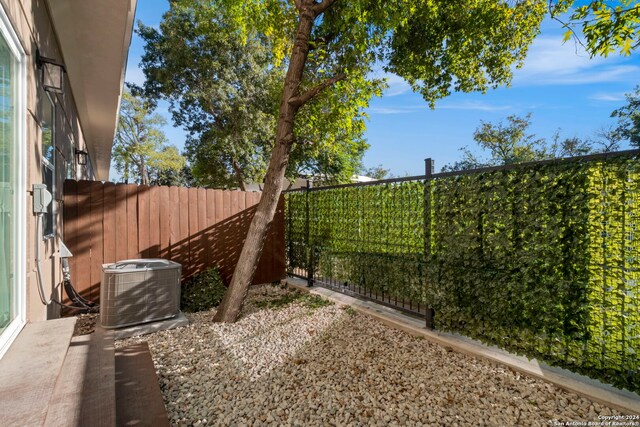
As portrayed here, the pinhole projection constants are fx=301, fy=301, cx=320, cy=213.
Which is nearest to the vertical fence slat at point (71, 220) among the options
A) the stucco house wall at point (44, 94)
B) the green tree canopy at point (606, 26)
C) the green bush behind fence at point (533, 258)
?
the stucco house wall at point (44, 94)

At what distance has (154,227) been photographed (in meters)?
5.07

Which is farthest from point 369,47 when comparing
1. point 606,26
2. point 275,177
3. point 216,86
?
point 216,86

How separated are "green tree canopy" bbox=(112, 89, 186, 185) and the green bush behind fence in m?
22.1

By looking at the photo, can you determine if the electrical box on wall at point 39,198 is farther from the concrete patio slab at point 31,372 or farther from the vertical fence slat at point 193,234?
the vertical fence slat at point 193,234

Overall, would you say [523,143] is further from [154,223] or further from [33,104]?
[33,104]

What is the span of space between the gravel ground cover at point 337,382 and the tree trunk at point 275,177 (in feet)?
1.27

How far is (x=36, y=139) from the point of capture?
2516 mm

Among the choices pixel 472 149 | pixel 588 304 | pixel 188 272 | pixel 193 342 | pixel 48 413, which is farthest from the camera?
pixel 472 149

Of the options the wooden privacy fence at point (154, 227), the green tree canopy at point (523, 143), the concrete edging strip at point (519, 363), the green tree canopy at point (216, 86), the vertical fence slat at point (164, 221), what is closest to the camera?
the concrete edging strip at point (519, 363)

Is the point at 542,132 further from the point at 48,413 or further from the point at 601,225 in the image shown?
the point at 48,413

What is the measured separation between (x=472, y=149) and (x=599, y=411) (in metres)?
25.8

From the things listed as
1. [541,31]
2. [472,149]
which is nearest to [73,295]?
[541,31]

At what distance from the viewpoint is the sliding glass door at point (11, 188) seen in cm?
184

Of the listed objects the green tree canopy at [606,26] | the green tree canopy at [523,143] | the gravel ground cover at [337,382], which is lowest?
the gravel ground cover at [337,382]
